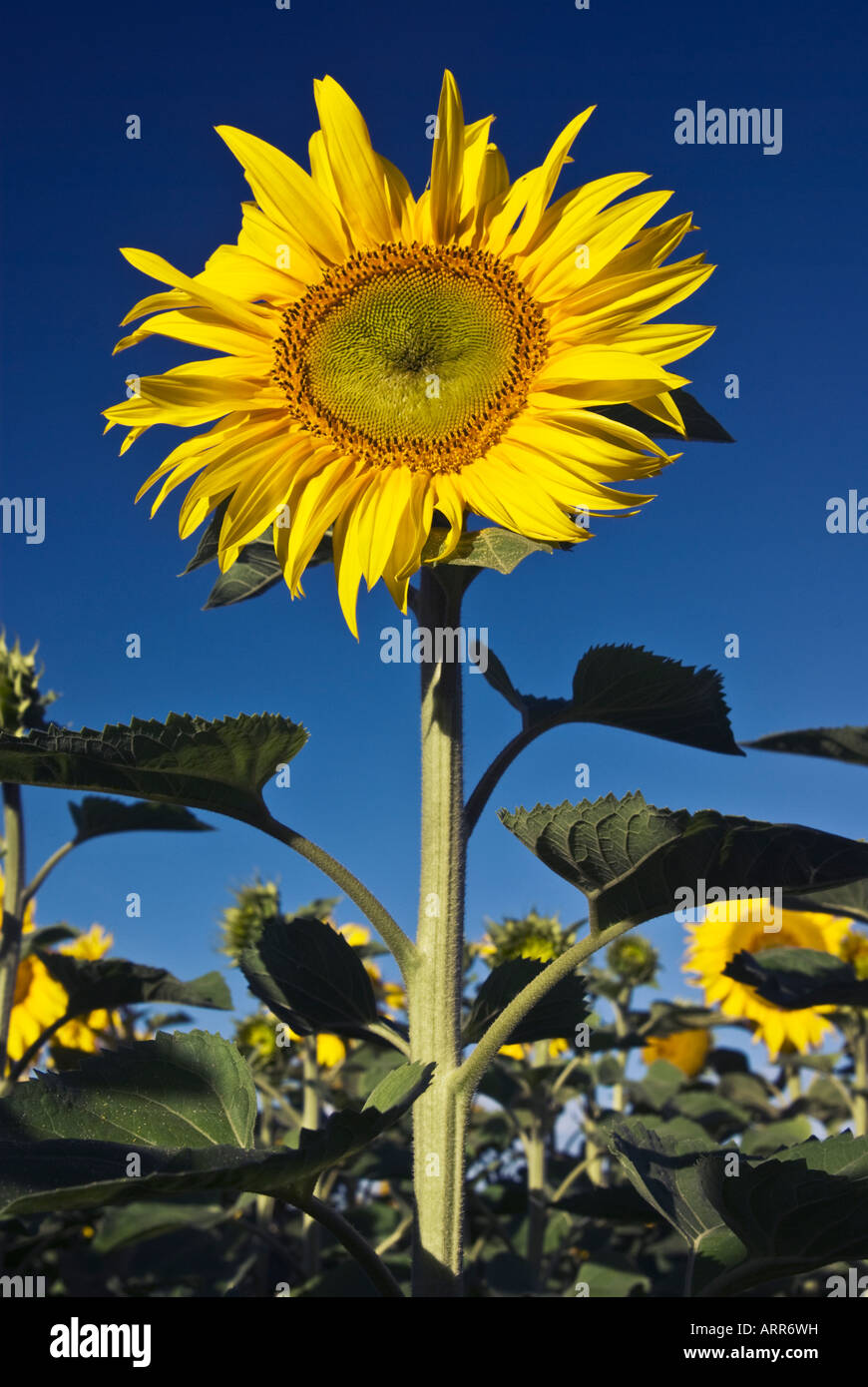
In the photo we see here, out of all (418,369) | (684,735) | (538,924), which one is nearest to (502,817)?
(684,735)

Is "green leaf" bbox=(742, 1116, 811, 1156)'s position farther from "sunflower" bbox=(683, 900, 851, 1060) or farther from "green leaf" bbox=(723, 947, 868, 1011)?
"green leaf" bbox=(723, 947, 868, 1011)

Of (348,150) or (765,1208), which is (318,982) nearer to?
(765,1208)

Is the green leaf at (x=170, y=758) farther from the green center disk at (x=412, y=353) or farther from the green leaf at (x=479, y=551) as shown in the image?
the green center disk at (x=412, y=353)

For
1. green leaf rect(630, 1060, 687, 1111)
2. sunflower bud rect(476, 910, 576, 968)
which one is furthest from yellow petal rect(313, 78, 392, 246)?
green leaf rect(630, 1060, 687, 1111)

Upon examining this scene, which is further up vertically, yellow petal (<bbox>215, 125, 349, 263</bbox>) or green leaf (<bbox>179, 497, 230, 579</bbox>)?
yellow petal (<bbox>215, 125, 349, 263</bbox>)

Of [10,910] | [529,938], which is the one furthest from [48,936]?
[529,938]

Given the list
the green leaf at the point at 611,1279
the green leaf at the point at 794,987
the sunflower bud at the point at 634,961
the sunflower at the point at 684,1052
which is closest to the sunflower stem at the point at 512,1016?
the green leaf at the point at 794,987
